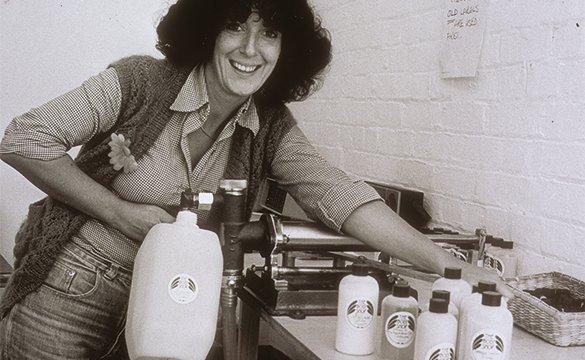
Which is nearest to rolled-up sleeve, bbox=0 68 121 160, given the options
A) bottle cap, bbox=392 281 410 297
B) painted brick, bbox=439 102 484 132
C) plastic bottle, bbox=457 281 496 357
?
bottle cap, bbox=392 281 410 297

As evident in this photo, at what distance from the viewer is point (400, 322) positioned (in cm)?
129

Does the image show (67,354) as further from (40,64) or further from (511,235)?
(40,64)

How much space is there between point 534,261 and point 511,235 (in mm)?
109

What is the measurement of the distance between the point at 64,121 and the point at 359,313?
0.79 meters

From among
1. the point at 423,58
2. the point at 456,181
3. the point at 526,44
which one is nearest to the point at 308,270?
the point at 456,181

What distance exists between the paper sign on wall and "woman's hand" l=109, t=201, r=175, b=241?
3.51 ft

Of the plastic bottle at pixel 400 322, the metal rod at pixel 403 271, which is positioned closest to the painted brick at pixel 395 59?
the metal rod at pixel 403 271

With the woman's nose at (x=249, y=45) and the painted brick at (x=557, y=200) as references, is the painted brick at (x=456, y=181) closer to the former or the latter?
the painted brick at (x=557, y=200)

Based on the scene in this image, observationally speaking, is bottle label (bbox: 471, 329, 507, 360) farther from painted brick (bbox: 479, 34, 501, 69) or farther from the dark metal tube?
painted brick (bbox: 479, 34, 501, 69)

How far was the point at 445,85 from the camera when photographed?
2271mm

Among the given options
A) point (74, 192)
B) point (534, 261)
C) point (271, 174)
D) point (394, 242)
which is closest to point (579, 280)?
point (534, 261)

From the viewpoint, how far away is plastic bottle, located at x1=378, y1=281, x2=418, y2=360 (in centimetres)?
128

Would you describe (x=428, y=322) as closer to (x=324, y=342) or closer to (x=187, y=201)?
(x=324, y=342)

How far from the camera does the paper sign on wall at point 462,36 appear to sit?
2100 mm
